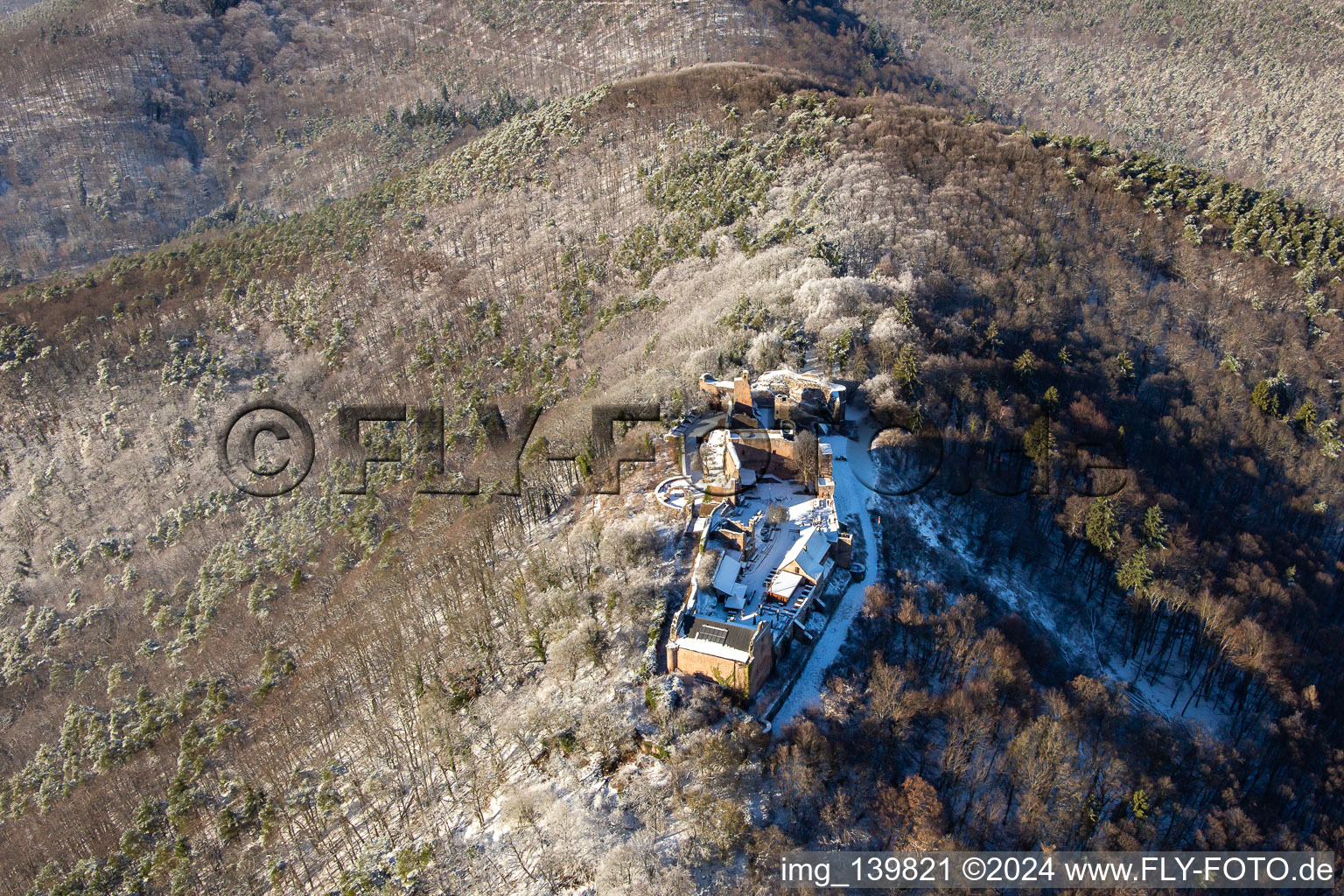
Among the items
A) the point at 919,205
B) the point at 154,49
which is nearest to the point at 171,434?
the point at 919,205

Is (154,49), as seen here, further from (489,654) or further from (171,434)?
(489,654)

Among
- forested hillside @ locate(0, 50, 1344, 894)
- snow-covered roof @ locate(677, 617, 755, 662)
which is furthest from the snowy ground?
snow-covered roof @ locate(677, 617, 755, 662)

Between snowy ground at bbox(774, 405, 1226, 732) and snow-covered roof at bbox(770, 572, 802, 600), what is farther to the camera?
snowy ground at bbox(774, 405, 1226, 732)

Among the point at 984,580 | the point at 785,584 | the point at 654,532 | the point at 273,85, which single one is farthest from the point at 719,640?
the point at 273,85

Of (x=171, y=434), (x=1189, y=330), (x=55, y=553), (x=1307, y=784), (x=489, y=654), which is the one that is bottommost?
(x=55, y=553)

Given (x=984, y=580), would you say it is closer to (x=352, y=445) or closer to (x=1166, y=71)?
(x=352, y=445)

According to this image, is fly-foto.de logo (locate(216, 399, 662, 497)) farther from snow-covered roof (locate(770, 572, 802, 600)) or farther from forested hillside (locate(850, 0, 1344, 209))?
forested hillside (locate(850, 0, 1344, 209))
